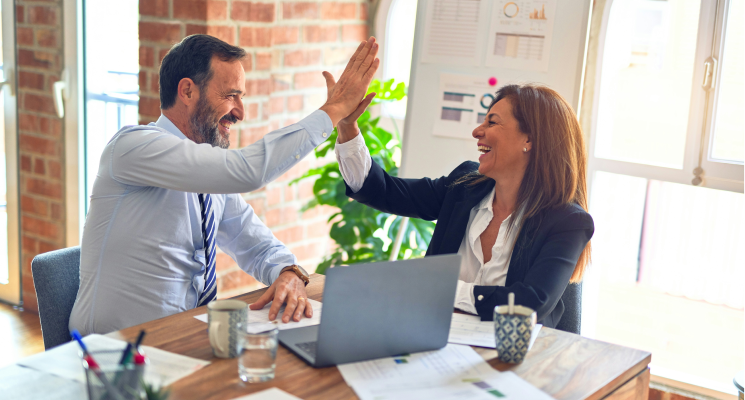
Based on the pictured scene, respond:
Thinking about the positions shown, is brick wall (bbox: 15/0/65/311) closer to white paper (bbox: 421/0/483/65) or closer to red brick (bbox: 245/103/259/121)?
red brick (bbox: 245/103/259/121)

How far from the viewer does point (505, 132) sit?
194 cm

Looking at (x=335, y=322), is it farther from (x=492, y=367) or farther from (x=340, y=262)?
(x=340, y=262)

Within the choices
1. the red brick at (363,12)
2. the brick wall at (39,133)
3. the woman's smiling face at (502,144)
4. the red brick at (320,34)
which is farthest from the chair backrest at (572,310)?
the brick wall at (39,133)

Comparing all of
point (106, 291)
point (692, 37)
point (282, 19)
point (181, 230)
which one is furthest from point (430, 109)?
point (106, 291)

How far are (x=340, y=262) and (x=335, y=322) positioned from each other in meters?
1.84

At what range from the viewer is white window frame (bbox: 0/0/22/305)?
10.9ft

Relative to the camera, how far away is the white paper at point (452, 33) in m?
2.59

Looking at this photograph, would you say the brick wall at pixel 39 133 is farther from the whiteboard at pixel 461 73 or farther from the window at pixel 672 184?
the window at pixel 672 184

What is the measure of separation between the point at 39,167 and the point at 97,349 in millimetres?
2489

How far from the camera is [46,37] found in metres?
3.24

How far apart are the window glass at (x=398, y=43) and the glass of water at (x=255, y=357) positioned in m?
2.36

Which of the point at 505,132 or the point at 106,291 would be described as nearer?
the point at 106,291

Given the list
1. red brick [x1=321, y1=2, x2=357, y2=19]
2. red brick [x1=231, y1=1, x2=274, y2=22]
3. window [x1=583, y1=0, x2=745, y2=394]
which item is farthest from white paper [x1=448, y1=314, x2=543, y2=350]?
red brick [x1=321, y1=2, x2=357, y2=19]

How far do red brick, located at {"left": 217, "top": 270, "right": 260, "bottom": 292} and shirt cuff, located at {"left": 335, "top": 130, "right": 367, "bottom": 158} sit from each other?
1.12m
